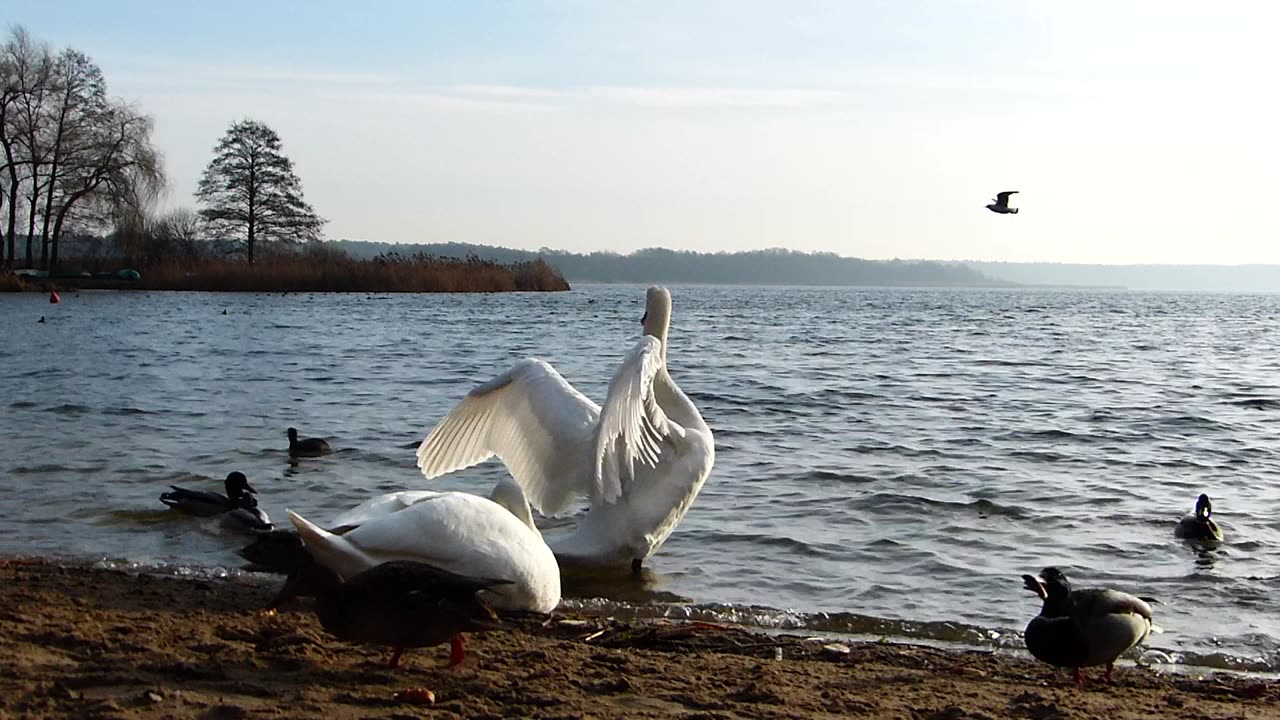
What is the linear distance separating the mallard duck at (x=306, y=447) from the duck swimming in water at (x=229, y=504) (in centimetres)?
225

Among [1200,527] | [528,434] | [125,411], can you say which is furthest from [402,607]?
[125,411]

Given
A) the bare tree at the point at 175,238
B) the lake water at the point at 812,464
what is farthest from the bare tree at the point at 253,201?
the lake water at the point at 812,464

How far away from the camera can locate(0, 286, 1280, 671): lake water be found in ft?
22.4

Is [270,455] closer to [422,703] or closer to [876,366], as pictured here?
[422,703]

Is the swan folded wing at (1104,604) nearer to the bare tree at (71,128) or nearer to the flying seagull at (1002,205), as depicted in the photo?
the flying seagull at (1002,205)

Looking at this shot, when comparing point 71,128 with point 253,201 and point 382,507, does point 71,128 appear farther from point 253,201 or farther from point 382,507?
point 382,507

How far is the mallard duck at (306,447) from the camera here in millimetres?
10859

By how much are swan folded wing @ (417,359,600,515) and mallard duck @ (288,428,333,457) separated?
11.1 ft

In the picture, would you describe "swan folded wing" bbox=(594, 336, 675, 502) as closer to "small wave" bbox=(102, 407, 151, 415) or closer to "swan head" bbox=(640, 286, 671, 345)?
"swan head" bbox=(640, 286, 671, 345)

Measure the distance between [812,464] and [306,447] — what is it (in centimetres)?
436

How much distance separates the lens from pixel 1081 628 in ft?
16.1

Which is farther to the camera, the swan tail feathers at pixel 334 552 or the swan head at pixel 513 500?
the swan head at pixel 513 500

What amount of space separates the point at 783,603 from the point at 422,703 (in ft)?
9.76

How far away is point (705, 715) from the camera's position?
13.0 ft
